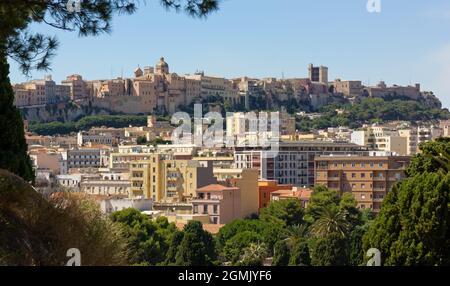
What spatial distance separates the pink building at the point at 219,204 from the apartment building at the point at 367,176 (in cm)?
882

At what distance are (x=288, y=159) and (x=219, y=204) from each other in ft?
81.4

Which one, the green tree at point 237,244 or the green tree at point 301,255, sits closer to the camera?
the green tree at point 301,255

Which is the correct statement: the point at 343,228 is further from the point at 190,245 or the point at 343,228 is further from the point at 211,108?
the point at 211,108

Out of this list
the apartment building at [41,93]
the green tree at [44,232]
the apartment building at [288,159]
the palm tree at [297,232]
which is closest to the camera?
the green tree at [44,232]

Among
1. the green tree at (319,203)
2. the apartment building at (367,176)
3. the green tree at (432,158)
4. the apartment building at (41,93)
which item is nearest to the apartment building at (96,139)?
the apartment building at (41,93)

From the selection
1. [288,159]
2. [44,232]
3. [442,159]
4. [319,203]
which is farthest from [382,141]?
[44,232]

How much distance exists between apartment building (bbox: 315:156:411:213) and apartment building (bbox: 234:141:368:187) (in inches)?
420

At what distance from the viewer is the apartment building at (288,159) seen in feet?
227

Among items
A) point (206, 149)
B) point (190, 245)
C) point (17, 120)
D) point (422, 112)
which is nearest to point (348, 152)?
point (206, 149)

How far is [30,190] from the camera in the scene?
7.38 meters

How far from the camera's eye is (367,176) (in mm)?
56531

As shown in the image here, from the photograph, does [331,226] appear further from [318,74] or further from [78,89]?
[318,74]

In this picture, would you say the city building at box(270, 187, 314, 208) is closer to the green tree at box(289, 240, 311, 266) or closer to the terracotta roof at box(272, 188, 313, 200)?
the terracotta roof at box(272, 188, 313, 200)

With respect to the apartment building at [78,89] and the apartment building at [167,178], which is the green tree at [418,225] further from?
the apartment building at [78,89]
